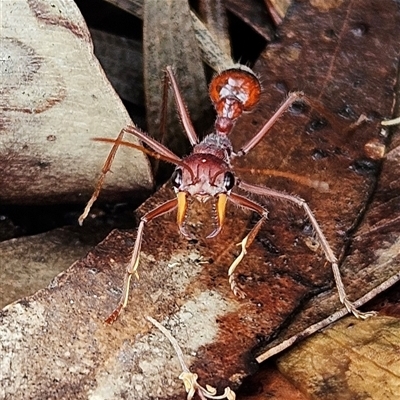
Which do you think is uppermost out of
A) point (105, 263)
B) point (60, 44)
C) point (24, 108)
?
point (60, 44)

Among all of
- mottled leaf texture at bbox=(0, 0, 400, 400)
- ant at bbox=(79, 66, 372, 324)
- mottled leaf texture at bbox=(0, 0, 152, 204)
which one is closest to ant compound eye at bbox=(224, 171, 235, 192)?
ant at bbox=(79, 66, 372, 324)

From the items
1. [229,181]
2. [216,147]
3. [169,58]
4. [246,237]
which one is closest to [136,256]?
[246,237]

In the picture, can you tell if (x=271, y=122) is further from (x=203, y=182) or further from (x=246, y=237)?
(x=246, y=237)

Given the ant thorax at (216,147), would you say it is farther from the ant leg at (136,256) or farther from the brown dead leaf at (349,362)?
the brown dead leaf at (349,362)

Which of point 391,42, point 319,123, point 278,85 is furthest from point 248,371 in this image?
point 391,42

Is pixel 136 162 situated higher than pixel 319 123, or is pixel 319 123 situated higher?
pixel 319 123

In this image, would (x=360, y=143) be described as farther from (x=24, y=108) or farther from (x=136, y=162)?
(x=24, y=108)

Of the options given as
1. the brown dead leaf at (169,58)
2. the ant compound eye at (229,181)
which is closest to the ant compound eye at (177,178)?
the ant compound eye at (229,181)
